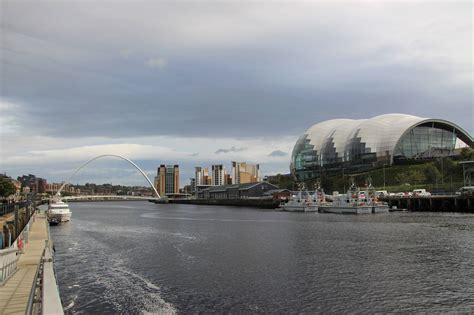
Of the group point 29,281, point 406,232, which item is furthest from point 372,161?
point 29,281

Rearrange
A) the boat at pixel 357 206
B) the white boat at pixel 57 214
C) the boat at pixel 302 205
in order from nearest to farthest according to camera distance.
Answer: the white boat at pixel 57 214, the boat at pixel 357 206, the boat at pixel 302 205

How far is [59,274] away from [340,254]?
21.5 m

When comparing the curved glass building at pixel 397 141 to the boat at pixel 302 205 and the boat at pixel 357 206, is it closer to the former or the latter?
the boat at pixel 302 205

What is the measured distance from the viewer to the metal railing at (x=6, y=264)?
17906 mm

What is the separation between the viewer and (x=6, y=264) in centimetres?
1881

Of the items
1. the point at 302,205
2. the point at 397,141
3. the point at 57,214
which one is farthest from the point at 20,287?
the point at 397,141

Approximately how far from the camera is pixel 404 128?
162 m

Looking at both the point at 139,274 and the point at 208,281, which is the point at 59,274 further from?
the point at 208,281

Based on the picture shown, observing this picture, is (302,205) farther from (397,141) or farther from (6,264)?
(6,264)

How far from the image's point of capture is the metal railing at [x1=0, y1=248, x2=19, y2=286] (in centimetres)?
1791

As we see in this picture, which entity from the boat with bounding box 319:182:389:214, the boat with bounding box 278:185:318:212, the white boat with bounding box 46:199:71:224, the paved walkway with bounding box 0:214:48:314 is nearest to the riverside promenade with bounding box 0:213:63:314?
the paved walkway with bounding box 0:214:48:314

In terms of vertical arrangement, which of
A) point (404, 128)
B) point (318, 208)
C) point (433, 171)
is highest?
point (404, 128)

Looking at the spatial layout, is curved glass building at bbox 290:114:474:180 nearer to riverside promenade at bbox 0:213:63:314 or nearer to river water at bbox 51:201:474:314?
river water at bbox 51:201:474:314

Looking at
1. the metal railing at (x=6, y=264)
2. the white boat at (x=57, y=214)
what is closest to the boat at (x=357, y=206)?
the white boat at (x=57, y=214)
